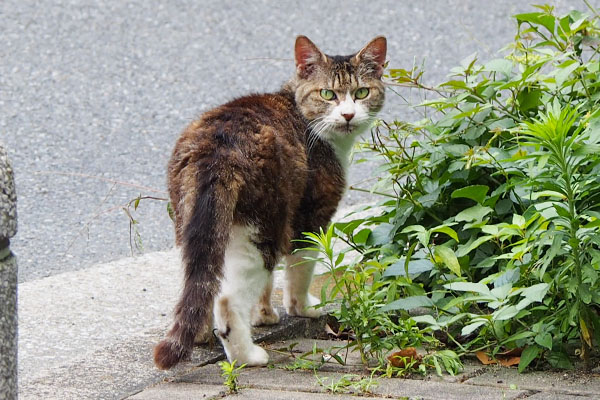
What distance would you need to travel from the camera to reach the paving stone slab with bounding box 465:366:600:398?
8.63ft

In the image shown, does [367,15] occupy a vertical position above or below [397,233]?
above

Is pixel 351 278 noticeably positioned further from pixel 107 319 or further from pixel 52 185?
pixel 52 185

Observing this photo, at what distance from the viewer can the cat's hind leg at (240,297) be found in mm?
3041

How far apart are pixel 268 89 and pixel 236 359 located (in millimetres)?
4500

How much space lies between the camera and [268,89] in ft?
24.0

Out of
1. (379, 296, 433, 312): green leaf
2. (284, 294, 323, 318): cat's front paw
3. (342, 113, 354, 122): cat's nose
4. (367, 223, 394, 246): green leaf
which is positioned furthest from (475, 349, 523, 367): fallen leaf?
(342, 113, 354, 122): cat's nose

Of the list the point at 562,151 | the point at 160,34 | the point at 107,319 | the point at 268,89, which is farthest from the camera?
the point at 160,34

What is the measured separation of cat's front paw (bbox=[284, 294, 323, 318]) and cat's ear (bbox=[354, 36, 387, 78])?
1.04 metres

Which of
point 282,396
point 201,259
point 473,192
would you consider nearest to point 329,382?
point 282,396

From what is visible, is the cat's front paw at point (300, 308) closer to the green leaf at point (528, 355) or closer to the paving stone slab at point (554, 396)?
the green leaf at point (528, 355)

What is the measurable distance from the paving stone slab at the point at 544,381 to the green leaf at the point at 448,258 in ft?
1.07

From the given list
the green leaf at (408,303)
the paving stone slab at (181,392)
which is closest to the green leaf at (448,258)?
the green leaf at (408,303)

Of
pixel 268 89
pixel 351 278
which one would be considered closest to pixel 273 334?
pixel 351 278

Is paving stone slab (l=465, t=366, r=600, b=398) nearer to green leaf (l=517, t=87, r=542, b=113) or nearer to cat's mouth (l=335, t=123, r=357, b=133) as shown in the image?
green leaf (l=517, t=87, r=542, b=113)
